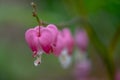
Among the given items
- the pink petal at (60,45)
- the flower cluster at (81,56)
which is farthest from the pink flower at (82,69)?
the pink petal at (60,45)

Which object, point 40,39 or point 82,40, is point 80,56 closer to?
point 82,40

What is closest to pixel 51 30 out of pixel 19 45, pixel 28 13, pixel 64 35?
pixel 64 35

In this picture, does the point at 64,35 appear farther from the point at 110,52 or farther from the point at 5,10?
the point at 5,10

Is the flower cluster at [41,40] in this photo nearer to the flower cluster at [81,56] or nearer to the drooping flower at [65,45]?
the drooping flower at [65,45]

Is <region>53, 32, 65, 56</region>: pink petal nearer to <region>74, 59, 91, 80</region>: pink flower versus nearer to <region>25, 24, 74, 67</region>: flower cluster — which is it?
<region>25, 24, 74, 67</region>: flower cluster

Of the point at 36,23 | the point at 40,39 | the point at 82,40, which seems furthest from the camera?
the point at 36,23

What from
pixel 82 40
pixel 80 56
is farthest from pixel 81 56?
pixel 82 40

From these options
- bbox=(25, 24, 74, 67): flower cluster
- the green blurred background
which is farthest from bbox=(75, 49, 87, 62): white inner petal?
bbox=(25, 24, 74, 67): flower cluster
